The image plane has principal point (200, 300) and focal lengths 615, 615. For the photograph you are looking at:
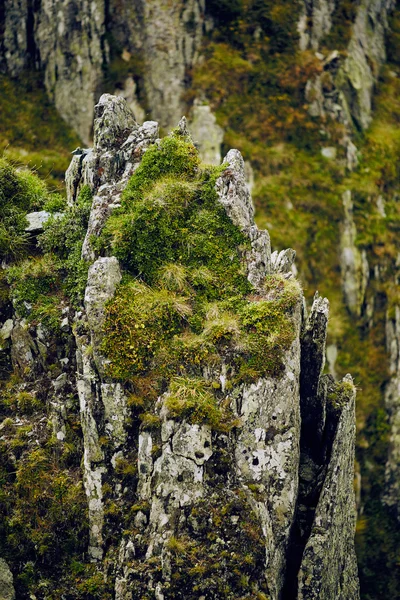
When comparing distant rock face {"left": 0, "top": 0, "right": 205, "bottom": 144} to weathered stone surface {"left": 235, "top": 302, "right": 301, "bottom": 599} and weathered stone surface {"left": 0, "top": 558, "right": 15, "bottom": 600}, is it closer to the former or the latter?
weathered stone surface {"left": 235, "top": 302, "right": 301, "bottom": 599}

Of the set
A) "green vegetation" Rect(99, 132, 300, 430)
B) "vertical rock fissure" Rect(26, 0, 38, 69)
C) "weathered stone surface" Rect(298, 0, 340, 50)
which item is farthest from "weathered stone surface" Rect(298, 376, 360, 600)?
"vertical rock fissure" Rect(26, 0, 38, 69)

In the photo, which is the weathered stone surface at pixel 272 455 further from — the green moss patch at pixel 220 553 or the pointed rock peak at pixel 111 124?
the pointed rock peak at pixel 111 124

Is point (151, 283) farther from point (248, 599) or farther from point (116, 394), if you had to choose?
point (248, 599)

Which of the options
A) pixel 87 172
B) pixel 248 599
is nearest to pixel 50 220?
pixel 87 172

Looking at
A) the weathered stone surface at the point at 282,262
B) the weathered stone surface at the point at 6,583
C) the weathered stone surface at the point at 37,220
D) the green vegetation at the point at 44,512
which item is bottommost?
the weathered stone surface at the point at 6,583

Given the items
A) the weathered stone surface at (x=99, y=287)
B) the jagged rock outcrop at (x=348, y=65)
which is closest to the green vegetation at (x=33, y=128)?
the jagged rock outcrop at (x=348, y=65)

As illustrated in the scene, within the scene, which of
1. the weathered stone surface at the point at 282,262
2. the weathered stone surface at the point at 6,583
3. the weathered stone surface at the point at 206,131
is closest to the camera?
the weathered stone surface at the point at 6,583
